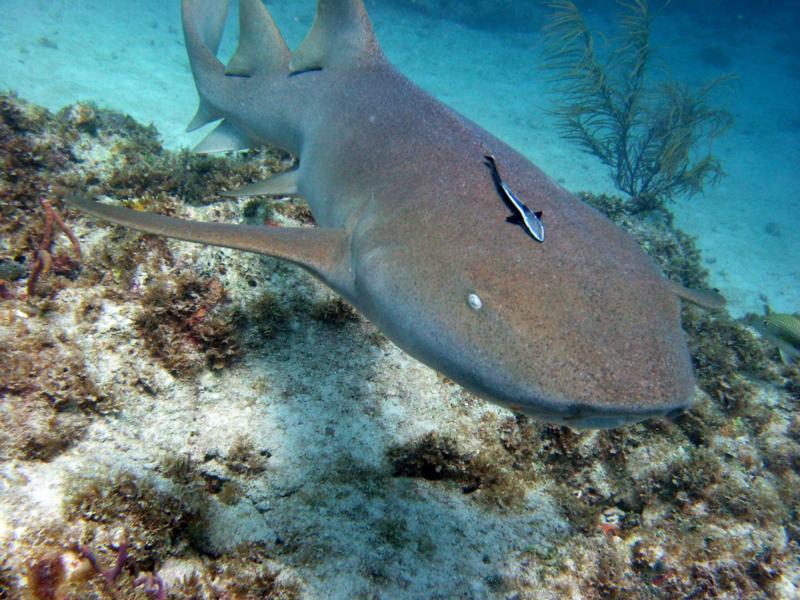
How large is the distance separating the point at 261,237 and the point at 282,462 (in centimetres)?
145

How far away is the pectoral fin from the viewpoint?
189 cm

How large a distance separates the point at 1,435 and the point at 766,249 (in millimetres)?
19257

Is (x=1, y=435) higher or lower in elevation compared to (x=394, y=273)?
lower

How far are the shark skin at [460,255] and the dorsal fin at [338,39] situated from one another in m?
0.01

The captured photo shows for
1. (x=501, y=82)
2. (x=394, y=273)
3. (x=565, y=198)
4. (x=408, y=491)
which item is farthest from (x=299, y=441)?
(x=501, y=82)

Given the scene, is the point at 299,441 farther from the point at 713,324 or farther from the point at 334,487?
the point at 713,324

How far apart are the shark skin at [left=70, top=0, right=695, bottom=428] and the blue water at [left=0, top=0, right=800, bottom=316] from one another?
853 cm

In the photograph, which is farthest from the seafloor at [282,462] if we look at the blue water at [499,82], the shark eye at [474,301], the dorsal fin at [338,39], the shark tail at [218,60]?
the blue water at [499,82]

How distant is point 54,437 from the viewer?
2203 millimetres

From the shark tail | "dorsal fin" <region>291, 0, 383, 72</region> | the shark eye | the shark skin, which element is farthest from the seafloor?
the shark eye

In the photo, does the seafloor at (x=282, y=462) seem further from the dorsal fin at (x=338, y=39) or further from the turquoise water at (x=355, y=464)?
the dorsal fin at (x=338, y=39)

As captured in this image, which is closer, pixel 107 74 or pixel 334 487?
pixel 334 487

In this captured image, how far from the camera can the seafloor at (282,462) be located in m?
2.02

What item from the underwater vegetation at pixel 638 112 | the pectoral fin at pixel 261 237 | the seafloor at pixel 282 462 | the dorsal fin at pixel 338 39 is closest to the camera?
the pectoral fin at pixel 261 237
